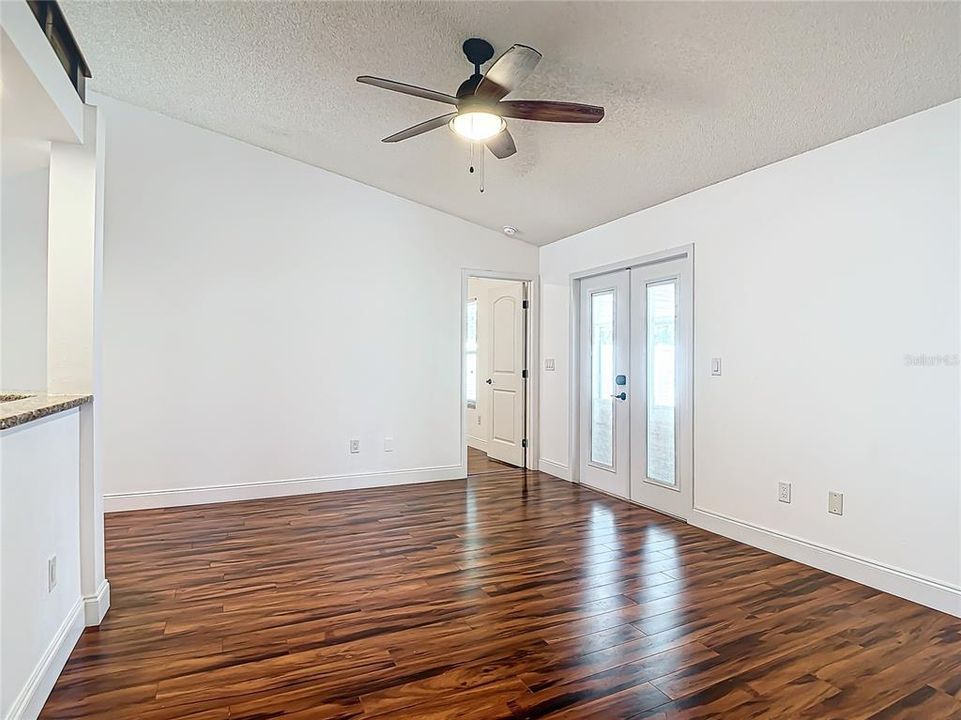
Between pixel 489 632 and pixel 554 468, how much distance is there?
3.45 metres

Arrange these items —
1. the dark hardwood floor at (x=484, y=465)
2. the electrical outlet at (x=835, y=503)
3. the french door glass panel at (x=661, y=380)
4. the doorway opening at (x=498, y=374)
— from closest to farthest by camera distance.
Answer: the electrical outlet at (x=835, y=503)
the french door glass panel at (x=661, y=380)
the dark hardwood floor at (x=484, y=465)
the doorway opening at (x=498, y=374)

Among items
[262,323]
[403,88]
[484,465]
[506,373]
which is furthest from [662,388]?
[262,323]

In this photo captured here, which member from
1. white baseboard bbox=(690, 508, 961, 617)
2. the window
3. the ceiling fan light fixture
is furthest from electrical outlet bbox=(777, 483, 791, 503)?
the window

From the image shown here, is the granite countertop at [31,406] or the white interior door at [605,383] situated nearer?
the granite countertop at [31,406]

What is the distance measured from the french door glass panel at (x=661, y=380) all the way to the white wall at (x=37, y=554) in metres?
3.84

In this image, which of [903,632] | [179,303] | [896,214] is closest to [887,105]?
[896,214]

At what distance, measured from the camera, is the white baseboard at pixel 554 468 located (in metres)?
5.64

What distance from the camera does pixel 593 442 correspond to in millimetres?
5383

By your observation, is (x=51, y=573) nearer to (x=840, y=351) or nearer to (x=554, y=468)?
(x=840, y=351)

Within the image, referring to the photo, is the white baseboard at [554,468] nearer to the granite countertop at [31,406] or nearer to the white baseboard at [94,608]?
the white baseboard at [94,608]

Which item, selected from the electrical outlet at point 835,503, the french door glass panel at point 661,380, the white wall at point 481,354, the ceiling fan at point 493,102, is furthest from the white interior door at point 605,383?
the ceiling fan at point 493,102

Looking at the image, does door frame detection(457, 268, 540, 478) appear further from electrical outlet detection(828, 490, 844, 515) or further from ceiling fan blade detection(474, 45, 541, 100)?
ceiling fan blade detection(474, 45, 541, 100)

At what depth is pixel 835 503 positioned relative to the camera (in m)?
3.19

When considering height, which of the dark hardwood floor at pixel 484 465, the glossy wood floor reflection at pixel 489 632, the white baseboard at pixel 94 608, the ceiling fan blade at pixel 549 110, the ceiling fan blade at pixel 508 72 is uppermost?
the ceiling fan blade at pixel 508 72
